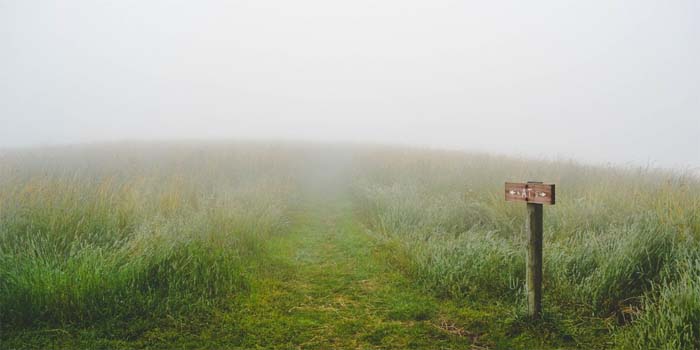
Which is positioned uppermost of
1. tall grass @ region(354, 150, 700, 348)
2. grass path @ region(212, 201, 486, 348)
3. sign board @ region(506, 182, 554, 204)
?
sign board @ region(506, 182, 554, 204)

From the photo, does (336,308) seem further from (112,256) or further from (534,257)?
(112,256)

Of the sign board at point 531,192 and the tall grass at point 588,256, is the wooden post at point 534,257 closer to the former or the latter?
the sign board at point 531,192

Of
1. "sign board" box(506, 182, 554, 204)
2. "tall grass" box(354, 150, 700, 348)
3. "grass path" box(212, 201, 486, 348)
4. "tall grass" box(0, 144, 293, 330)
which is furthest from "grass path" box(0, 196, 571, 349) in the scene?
"sign board" box(506, 182, 554, 204)

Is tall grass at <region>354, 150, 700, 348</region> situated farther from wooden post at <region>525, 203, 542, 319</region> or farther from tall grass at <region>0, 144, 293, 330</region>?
tall grass at <region>0, 144, 293, 330</region>

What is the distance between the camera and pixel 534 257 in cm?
379

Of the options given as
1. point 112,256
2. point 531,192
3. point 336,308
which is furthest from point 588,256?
point 112,256

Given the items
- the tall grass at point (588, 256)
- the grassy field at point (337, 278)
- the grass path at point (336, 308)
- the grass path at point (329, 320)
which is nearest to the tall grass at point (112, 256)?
the grassy field at point (337, 278)

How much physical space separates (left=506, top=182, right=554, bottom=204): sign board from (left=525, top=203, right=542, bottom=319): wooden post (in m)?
0.11

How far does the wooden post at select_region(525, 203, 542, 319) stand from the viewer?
3.79 metres

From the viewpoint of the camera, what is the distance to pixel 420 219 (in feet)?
25.0

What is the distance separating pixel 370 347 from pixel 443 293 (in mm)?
1494

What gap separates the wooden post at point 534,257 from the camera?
12.4ft

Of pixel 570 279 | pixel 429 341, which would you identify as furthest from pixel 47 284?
pixel 570 279

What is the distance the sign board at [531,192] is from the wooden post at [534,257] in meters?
0.11
